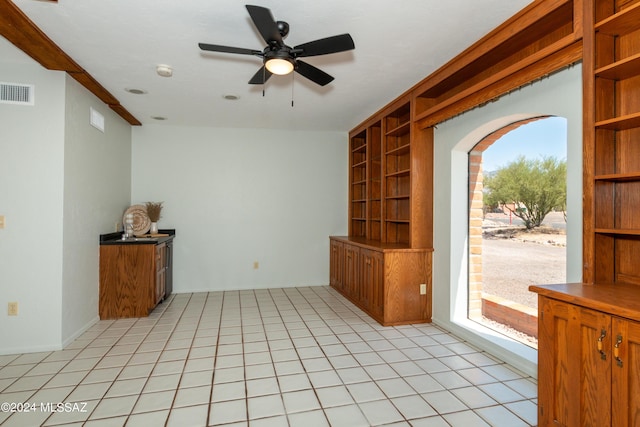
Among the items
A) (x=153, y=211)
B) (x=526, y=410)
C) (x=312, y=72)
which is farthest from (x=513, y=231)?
(x=153, y=211)

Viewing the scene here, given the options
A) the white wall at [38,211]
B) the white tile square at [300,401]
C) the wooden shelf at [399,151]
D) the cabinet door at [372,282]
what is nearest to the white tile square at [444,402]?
the white tile square at [300,401]

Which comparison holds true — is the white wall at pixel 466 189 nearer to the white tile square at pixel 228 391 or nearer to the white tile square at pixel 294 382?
the white tile square at pixel 294 382

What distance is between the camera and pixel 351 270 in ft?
15.9

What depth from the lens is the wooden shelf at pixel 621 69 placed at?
1.71 meters

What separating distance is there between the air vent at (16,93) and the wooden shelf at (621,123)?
432 cm

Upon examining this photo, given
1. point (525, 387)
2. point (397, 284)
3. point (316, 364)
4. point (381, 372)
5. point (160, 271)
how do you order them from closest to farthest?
point (525, 387)
point (381, 372)
point (316, 364)
point (397, 284)
point (160, 271)

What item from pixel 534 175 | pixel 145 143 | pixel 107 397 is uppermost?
pixel 145 143

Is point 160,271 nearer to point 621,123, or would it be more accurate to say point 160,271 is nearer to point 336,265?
point 336,265

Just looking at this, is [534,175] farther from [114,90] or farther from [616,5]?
[114,90]

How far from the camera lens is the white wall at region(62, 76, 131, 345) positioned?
3.25 meters

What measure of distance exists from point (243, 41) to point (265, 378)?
2.63 meters

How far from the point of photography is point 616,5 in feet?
6.49

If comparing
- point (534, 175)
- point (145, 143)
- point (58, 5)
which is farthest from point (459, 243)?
point (145, 143)

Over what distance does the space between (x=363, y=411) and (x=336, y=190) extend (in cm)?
422
